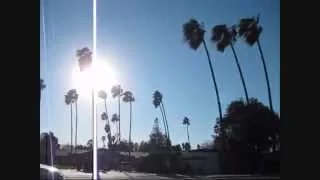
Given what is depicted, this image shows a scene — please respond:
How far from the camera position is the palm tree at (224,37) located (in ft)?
23.1

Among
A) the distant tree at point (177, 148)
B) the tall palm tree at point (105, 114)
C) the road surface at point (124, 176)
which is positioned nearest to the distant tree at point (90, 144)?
the tall palm tree at point (105, 114)

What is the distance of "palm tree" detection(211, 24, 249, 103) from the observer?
23.1ft

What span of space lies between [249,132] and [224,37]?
4.85 ft

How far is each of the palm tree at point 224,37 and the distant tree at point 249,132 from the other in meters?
0.26

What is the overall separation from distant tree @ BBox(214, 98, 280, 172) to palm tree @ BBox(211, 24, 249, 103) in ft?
0.86

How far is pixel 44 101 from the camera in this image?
634 centimetres

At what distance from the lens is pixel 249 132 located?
24.8 ft

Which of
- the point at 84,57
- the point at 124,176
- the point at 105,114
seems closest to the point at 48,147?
the point at 105,114

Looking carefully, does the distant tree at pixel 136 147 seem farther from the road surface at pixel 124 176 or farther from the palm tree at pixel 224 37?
the palm tree at pixel 224 37

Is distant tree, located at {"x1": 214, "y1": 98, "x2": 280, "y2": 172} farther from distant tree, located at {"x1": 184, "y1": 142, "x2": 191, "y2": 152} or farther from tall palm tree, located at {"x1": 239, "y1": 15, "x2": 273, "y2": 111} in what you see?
distant tree, located at {"x1": 184, "y1": 142, "x2": 191, "y2": 152}
